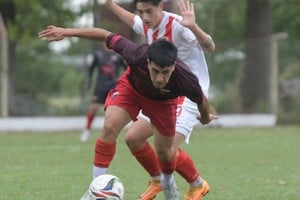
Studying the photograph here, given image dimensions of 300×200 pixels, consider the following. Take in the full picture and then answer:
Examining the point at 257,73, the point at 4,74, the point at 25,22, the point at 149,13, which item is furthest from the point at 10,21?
the point at 149,13

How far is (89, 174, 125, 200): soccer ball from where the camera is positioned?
7.62 metres

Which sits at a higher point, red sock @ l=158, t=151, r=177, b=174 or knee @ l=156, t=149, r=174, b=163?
knee @ l=156, t=149, r=174, b=163

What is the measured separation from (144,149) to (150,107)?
22.3 inches

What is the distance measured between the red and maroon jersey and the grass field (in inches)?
61.6

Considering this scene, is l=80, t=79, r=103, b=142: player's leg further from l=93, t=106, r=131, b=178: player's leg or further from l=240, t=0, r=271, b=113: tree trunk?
l=93, t=106, r=131, b=178: player's leg

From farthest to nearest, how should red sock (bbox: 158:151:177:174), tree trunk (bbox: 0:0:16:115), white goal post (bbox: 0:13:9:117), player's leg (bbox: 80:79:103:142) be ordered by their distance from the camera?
tree trunk (bbox: 0:0:16:115) < white goal post (bbox: 0:13:9:117) < player's leg (bbox: 80:79:103:142) < red sock (bbox: 158:151:177:174)

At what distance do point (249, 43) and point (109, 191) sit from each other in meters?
18.1

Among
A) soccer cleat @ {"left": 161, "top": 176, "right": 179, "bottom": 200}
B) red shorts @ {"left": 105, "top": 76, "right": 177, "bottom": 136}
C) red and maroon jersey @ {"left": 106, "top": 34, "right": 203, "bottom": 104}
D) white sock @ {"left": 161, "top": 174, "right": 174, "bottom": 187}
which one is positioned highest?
red and maroon jersey @ {"left": 106, "top": 34, "right": 203, "bottom": 104}

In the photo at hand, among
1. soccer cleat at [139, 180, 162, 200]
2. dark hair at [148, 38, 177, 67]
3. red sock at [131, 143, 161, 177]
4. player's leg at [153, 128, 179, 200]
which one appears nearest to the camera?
dark hair at [148, 38, 177, 67]

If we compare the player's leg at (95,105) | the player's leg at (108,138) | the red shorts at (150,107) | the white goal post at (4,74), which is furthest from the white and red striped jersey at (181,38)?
the white goal post at (4,74)

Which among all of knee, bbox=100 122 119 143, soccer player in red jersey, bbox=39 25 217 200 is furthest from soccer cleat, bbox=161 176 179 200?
knee, bbox=100 122 119 143

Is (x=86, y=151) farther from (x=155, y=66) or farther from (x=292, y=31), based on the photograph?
(x=292, y=31)

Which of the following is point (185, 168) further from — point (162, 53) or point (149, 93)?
point (162, 53)

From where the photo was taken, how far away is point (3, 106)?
75.1 ft
